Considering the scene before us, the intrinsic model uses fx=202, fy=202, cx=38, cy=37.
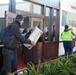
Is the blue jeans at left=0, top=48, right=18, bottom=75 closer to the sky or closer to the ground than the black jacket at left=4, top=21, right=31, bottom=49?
closer to the ground

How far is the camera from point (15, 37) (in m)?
3.86

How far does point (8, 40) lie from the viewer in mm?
3861

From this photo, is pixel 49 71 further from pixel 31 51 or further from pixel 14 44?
pixel 31 51

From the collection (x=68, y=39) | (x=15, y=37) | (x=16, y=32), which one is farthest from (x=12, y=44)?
(x=68, y=39)

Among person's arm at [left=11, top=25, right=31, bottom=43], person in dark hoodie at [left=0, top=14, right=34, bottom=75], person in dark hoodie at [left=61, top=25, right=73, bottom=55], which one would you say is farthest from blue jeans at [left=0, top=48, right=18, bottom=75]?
person in dark hoodie at [left=61, top=25, right=73, bottom=55]

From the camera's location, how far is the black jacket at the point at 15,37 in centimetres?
379

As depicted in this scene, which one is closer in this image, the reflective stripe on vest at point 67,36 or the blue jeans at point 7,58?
the blue jeans at point 7,58

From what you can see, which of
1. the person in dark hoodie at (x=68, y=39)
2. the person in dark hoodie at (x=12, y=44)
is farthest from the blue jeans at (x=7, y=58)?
the person in dark hoodie at (x=68, y=39)

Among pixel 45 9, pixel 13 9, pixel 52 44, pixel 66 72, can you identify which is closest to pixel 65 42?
pixel 52 44

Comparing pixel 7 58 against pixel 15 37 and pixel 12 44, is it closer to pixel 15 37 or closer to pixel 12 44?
pixel 12 44

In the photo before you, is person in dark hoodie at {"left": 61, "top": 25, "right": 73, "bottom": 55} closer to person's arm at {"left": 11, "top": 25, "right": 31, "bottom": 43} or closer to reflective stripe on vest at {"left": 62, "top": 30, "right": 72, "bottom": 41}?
reflective stripe on vest at {"left": 62, "top": 30, "right": 72, "bottom": 41}

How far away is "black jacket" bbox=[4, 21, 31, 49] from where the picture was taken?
379 cm

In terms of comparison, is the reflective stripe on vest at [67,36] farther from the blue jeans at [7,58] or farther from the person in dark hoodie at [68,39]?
the blue jeans at [7,58]

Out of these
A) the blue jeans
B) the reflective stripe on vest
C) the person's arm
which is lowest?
the blue jeans
